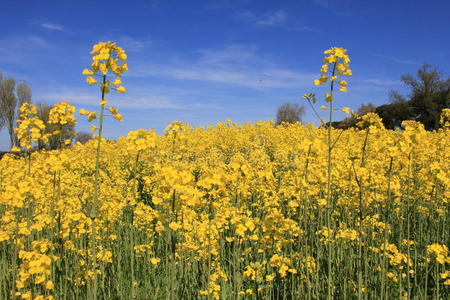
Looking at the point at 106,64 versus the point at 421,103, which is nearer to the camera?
the point at 106,64

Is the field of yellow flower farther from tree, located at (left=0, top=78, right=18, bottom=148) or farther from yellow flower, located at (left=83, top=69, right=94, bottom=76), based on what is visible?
tree, located at (left=0, top=78, right=18, bottom=148)

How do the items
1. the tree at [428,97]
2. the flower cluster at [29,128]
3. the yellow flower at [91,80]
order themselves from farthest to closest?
the tree at [428,97] → the flower cluster at [29,128] → the yellow flower at [91,80]

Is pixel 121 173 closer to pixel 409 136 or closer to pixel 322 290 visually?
pixel 322 290

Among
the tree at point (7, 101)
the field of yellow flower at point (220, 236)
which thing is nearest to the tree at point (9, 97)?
the tree at point (7, 101)

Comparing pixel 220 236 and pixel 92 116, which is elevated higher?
pixel 92 116

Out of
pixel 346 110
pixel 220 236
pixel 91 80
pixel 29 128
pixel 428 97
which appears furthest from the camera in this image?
pixel 428 97

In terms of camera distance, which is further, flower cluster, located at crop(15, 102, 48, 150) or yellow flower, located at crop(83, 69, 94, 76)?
flower cluster, located at crop(15, 102, 48, 150)

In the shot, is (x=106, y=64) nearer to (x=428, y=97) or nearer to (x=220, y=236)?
(x=220, y=236)

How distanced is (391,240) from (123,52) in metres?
5.27

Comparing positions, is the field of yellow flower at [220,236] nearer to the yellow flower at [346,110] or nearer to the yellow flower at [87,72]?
the yellow flower at [87,72]

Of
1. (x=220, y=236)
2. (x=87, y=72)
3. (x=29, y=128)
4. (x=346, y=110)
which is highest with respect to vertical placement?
(x=87, y=72)

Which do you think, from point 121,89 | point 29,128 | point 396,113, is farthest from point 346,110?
point 396,113

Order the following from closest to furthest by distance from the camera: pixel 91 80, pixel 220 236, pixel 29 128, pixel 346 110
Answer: pixel 91 80
pixel 346 110
pixel 29 128
pixel 220 236

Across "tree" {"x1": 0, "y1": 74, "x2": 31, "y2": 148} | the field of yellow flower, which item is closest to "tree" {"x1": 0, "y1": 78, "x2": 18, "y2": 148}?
"tree" {"x1": 0, "y1": 74, "x2": 31, "y2": 148}
